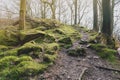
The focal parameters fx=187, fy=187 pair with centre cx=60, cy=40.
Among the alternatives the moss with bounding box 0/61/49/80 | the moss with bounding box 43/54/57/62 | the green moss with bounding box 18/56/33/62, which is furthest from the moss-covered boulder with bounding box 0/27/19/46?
the moss with bounding box 0/61/49/80

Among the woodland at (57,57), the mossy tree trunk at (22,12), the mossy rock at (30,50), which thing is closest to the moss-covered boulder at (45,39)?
the woodland at (57,57)

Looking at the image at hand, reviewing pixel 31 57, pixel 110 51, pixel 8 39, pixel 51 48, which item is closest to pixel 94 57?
pixel 110 51

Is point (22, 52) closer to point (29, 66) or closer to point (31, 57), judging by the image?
point (31, 57)

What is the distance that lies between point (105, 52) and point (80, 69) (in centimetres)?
189

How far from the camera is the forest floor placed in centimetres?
564

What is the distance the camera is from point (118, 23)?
29.1 meters

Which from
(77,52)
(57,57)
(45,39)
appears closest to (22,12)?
(45,39)

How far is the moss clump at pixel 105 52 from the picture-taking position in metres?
7.51

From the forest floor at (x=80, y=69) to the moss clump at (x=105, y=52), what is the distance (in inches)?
12.3

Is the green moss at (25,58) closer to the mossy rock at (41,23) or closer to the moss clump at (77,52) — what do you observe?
the moss clump at (77,52)

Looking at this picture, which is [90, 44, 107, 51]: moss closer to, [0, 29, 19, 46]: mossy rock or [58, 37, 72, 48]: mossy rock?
[58, 37, 72, 48]: mossy rock

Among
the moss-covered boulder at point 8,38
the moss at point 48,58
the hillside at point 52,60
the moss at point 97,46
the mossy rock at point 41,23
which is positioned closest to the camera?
the hillside at point 52,60

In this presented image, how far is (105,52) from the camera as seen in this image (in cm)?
764

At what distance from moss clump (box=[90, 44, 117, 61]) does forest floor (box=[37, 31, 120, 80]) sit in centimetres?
31
